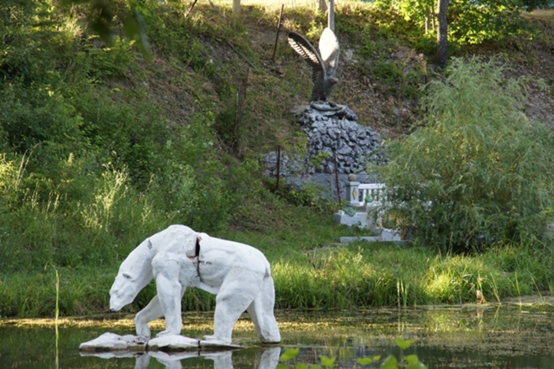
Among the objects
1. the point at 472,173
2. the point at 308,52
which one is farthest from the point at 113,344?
the point at 308,52

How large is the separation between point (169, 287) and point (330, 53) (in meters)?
18.4

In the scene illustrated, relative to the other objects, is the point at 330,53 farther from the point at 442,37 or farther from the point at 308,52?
the point at 442,37

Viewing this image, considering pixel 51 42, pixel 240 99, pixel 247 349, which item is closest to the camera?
pixel 247 349

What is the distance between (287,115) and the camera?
82.2ft

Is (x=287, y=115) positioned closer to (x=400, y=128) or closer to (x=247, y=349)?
(x=400, y=128)

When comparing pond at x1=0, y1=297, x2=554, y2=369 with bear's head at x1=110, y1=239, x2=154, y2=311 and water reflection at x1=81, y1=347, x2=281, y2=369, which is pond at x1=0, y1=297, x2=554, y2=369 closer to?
water reflection at x1=81, y1=347, x2=281, y2=369

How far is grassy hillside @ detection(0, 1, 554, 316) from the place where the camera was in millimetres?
12133

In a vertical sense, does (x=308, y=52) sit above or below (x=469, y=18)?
below

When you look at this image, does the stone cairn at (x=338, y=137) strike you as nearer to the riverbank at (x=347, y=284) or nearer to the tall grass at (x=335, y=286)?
the riverbank at (x=347, y=284)

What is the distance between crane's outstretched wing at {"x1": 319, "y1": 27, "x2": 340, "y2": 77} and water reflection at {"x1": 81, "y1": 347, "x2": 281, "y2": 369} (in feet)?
60.2

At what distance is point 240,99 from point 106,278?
14225mm

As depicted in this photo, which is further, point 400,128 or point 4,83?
point 400,128

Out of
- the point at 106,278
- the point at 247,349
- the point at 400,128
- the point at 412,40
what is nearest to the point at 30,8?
the point at 106,278

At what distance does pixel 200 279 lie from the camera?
7.48 meters
